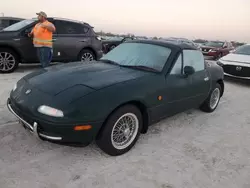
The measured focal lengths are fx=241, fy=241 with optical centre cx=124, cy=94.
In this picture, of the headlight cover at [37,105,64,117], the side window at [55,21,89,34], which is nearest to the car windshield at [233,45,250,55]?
the side window at [55,21,89,34]

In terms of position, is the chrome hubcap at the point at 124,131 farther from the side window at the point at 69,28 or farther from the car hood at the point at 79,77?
the side window at the point at 69,28

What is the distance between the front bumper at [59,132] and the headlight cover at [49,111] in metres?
0.09

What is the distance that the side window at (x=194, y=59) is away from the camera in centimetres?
397

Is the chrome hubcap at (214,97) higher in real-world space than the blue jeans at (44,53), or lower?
lower

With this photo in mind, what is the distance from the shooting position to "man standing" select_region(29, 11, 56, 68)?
21.0ft

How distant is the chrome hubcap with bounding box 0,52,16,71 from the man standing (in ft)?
2.89

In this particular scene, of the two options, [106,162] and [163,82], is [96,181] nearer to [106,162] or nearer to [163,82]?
[106,162]

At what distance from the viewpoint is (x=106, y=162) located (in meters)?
2.88

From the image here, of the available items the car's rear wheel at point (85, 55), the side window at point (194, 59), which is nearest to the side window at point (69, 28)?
the car's rear wheel at point (85, 55)

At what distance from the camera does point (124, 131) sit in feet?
10.1

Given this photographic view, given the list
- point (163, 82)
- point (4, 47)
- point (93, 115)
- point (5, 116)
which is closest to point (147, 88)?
point (163, 82)

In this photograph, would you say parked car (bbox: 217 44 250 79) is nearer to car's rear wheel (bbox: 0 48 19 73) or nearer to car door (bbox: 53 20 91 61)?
car door (bbox: 53 20 91 61)

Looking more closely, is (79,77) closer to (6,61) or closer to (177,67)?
(177,67)

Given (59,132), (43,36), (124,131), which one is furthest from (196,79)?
(43,36)
